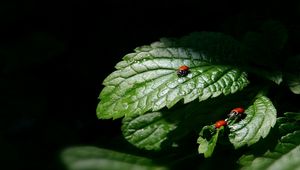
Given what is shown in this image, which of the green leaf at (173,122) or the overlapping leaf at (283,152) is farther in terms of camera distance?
the green leaf at (173,122)

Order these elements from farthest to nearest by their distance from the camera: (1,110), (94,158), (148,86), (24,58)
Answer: (24,58)
(1,110)
(148,86)
(94,158)

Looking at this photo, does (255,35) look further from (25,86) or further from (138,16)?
(25,86)

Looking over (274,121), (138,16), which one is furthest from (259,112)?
(138,16)

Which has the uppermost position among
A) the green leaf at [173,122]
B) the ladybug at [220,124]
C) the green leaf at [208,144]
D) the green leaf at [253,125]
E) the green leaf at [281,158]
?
the green leaf at [173,122]

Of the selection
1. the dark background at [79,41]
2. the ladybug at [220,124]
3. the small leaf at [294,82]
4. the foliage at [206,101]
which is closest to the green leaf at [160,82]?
the foliage at [206,101]

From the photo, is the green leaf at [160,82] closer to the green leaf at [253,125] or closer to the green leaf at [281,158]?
the green leaf at [253,125]

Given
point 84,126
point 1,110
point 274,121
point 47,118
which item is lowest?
point 274,121

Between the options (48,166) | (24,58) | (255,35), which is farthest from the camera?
(24,58)
